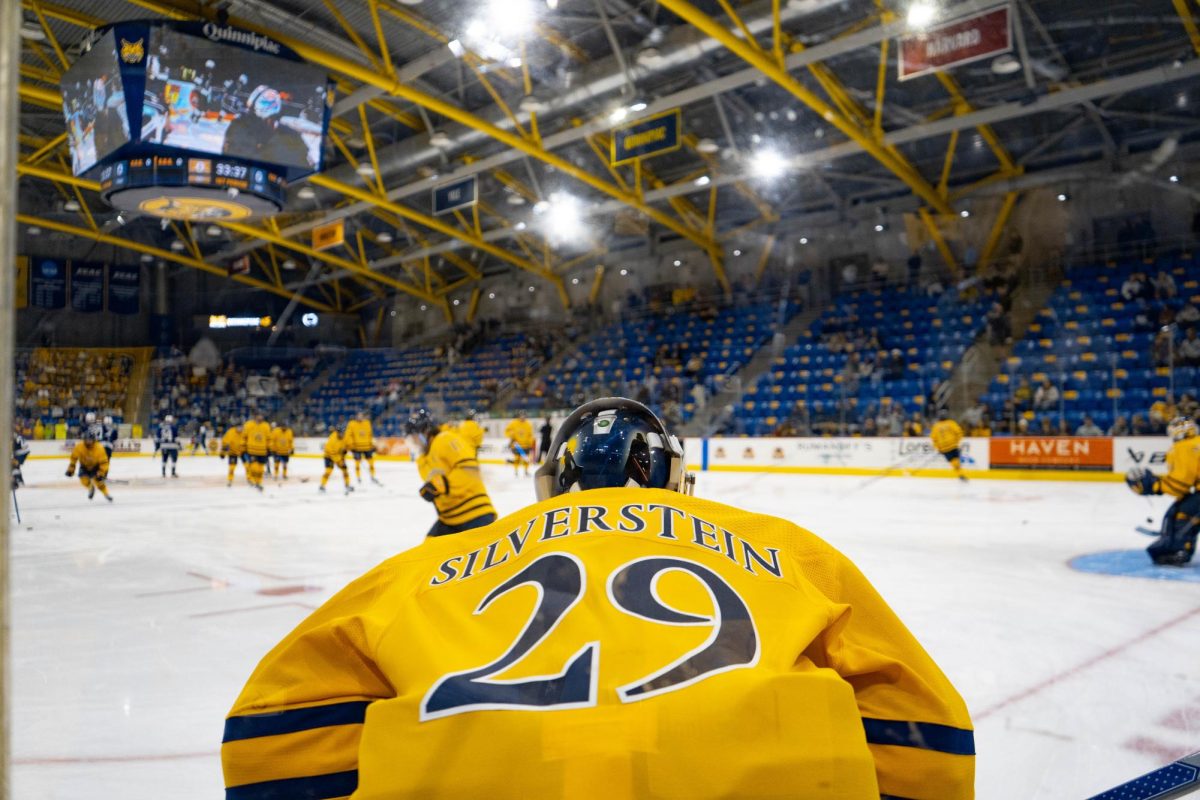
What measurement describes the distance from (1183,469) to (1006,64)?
891 centimetres

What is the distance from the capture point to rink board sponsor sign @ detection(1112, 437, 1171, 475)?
12266 mm

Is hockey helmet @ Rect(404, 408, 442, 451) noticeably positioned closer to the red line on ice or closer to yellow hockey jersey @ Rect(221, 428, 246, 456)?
the red line on ice

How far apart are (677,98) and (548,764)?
1393cm

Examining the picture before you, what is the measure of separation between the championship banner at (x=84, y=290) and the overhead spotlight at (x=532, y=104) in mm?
10415

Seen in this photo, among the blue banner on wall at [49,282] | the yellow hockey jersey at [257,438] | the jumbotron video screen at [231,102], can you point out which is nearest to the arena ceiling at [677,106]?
the jumbotron video screen at [231,102]

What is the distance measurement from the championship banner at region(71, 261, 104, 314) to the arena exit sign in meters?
10.9

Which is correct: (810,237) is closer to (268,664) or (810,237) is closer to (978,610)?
(978,610)

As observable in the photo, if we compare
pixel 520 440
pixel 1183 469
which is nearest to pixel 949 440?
pixel 520 440

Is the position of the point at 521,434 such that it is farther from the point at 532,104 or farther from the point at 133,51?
the point at 133,51

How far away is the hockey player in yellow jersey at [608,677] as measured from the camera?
87 cm

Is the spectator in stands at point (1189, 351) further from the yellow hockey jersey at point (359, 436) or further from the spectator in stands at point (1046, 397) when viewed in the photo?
the yellow hockey jersey at point (359, 436)

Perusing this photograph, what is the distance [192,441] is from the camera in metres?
16.8

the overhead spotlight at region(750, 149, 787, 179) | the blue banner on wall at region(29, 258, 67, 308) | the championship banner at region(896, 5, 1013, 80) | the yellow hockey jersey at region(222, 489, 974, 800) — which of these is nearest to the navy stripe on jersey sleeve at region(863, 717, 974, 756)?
the yellow hockey jersey at region(222, 489, 974, 800)

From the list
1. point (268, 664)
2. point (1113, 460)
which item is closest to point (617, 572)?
point (268, 664)
